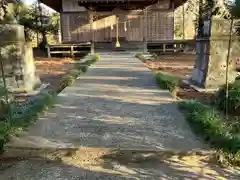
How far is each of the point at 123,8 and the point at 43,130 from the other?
19404 millimetres

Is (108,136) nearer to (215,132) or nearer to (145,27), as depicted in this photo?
(215,132)

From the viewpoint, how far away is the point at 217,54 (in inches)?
332

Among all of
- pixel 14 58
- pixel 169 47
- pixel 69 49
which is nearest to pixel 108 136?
pixel 14 58

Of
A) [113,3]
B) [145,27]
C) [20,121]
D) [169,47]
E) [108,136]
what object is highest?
[113,3]

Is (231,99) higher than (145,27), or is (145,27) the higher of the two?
(145,27)

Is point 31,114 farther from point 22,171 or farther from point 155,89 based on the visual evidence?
point 155,89

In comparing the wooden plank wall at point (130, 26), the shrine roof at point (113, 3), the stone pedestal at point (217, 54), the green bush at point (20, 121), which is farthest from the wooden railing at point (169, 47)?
the green bush at point (20, 121)

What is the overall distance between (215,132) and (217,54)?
4.84 meters

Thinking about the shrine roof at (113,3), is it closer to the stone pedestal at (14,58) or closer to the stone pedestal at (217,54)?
the stone pedestal at (14,58)

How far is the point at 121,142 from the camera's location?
394 cm

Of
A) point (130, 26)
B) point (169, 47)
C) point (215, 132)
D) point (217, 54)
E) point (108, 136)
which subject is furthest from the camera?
point (130, 26)

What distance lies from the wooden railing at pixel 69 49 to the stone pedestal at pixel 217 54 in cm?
1359

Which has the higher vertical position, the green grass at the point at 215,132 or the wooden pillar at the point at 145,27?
the wooden pillar at the point at 145,27

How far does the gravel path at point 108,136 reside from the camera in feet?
10.8
